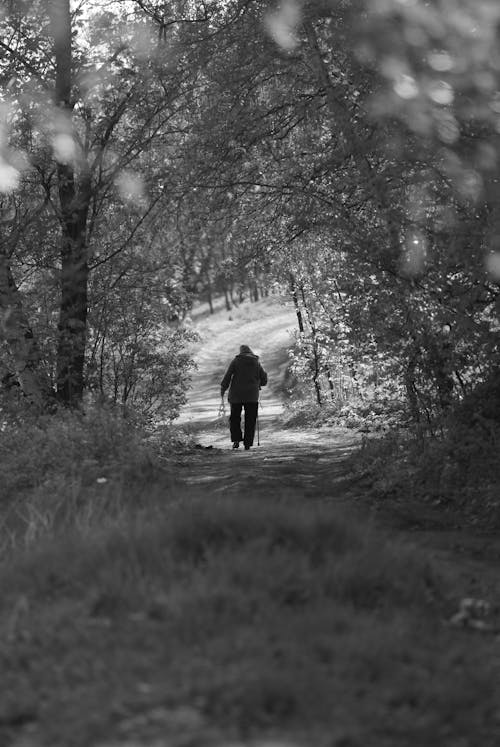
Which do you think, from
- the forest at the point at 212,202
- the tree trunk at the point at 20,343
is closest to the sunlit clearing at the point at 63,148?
the forest at the point at 212,202

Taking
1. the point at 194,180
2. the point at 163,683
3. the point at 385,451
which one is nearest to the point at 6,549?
the point at 163,683

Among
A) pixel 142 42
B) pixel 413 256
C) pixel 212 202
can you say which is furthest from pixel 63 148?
pixel 413 256

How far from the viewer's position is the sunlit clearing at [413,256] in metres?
11.4

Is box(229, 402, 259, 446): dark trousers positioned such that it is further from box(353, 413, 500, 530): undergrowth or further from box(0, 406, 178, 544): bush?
box(353, 413, 500, 530): undergrowth

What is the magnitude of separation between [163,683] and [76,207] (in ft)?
40.3

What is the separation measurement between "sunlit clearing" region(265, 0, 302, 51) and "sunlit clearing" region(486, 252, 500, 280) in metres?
5.37

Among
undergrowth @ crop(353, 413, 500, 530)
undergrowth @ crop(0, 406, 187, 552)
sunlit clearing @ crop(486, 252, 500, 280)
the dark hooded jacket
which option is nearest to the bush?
undergrowth @ crop(0, 406, 187, 552)

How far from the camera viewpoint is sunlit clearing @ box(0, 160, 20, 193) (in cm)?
1462

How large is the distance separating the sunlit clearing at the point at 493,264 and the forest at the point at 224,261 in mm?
37

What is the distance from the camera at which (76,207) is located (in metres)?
15.0

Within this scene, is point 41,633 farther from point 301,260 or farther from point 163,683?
point 301,260

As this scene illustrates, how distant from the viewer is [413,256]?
11516 millimetres

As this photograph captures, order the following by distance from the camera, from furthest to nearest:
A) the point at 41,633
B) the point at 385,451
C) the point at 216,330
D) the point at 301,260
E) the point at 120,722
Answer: the point at 216,330 → the point at 301,260 → the point at 385,451 → the point at 41,633 → the point at 120,722

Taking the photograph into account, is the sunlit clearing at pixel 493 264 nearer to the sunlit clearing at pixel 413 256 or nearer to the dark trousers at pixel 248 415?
the sunlit clearing at pixel 413 256
